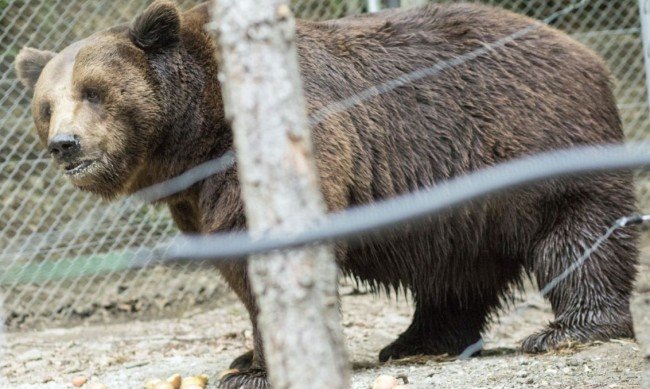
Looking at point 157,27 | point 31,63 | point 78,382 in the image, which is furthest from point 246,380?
point 31,63

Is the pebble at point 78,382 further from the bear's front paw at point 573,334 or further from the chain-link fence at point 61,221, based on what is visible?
the bear's front paw at point 573,334

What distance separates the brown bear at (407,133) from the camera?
5148 millimetres

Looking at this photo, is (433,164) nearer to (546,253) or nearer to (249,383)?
(546,253)

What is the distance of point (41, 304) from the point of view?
7902 mm

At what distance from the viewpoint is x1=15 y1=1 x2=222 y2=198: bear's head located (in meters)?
5.10

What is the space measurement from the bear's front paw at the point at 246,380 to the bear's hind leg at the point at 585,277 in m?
1.61

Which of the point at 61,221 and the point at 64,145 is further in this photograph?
the point at 61,221

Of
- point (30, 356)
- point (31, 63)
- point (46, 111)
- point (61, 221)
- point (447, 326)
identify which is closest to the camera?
point (46, 111)

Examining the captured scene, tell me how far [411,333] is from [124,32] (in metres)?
2.59

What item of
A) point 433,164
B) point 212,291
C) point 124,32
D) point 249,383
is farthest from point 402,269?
point 212,291

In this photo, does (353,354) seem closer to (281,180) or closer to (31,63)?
(31,63)

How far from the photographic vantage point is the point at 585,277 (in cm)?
560

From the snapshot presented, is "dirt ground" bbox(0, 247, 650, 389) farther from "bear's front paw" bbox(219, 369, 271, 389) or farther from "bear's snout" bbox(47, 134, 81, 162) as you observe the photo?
"bear's snout" bbox(47, 134, 81, 162)

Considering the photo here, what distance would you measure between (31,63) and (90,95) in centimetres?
72
